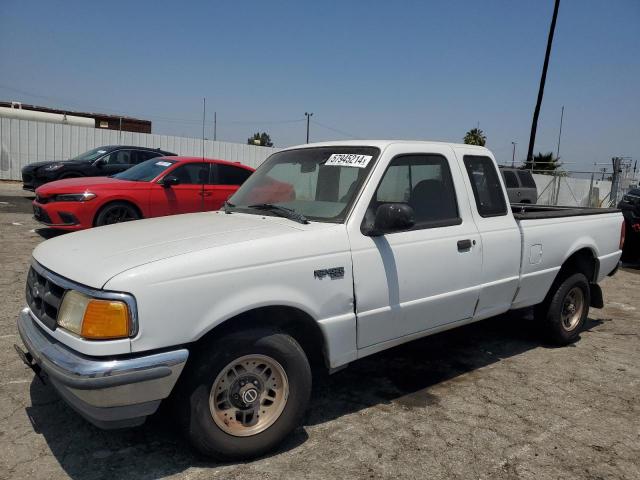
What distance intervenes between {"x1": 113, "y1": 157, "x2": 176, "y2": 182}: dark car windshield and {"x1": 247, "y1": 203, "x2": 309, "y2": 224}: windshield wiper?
5678mm

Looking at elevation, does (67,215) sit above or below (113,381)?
above

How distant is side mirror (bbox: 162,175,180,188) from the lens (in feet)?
28.6

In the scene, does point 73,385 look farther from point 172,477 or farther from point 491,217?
point 491,217

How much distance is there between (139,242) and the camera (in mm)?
2973

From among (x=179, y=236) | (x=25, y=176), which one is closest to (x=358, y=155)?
(x=179, y=236)

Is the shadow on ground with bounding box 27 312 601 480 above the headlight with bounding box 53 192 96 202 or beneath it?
beneath

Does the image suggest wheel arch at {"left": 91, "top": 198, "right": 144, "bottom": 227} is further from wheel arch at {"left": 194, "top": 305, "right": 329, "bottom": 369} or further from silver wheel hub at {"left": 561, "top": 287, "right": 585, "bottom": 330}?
silver wheel hub at {"left": 561, "top": 287, "right": 585, "bottom": 330}

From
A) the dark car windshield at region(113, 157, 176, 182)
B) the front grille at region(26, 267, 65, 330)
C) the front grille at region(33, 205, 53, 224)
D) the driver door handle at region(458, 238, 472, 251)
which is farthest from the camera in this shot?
the dark car windshield at region(113, 157, 176, 182)

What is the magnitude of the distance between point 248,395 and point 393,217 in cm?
132

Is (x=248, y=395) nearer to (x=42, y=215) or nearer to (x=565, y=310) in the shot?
(x=565, y=310)

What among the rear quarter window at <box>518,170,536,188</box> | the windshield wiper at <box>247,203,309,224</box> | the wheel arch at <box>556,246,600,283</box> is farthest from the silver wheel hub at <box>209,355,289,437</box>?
the rear quarter window at <box>518,170,536,188</box>

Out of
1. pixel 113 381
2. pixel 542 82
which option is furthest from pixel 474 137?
pixel 113 381

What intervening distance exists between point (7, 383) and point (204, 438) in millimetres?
1873

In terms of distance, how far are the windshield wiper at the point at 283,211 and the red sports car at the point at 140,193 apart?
5334 millimetres
